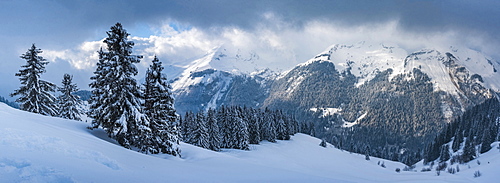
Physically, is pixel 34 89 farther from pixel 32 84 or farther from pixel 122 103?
pixel 122 103

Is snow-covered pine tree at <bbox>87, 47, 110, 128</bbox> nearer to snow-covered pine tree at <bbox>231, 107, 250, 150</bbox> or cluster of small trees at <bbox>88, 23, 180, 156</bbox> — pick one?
cluster of small trees at <bbox>88, 23, 180, 156</bbox>

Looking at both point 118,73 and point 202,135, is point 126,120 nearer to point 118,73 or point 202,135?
point 118,73

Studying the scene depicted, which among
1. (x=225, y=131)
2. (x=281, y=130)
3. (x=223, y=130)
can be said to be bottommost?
(x=225, y=131)

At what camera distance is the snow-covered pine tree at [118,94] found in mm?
19188

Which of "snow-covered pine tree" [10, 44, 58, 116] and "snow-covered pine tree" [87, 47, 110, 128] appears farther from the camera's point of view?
"snow-covered pine tree" [10, 44, 58, 116]

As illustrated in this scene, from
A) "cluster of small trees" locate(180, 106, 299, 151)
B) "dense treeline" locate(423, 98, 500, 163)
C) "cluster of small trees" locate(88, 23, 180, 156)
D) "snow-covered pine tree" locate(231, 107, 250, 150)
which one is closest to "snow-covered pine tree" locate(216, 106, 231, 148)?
"cluster of small trees" locate(180, 106, 299, 151)

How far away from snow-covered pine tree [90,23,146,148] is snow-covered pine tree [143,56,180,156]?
1.34 metres

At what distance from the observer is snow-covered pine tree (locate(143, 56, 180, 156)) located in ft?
67.9

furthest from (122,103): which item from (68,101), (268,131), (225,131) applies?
(268,131)

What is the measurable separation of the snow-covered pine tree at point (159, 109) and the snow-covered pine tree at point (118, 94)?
1340mm

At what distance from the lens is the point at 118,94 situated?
19.5 meters

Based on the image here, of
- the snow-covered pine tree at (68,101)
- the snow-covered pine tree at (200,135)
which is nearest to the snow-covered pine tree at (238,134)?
the snow-covered pine tree at (200,135)

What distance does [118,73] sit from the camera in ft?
63.0

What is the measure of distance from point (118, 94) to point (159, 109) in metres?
3.67
